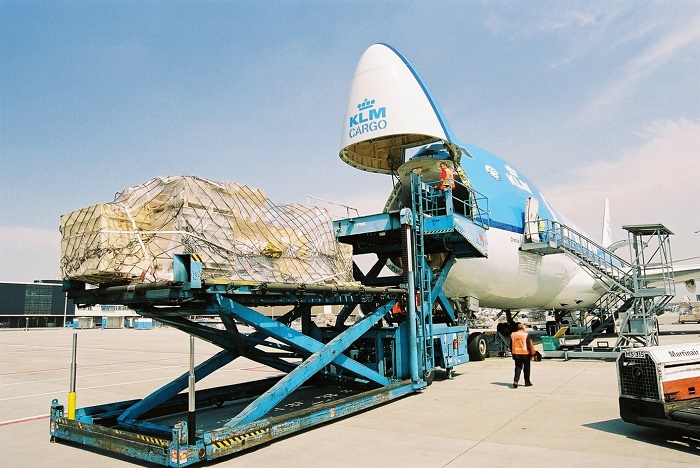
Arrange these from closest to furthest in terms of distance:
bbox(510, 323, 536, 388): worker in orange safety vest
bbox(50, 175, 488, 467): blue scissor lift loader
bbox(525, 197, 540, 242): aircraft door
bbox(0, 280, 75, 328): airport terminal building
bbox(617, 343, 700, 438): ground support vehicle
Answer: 1. bbox(50, 175, 488, 467): blue scissor lift loader
2. bbox(617, 343, 700, 438): ground support vehicle
3. bbox(510, 323, 536, 388): worker in orange safety vest
4. bbox(525, 197, 540, 242): aircraft door
5. bbox(0, 280, 75, 328): airport terminal building

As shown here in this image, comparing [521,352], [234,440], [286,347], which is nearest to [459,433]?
[234,440]

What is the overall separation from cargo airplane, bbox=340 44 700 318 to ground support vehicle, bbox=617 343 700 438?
6.69 metres

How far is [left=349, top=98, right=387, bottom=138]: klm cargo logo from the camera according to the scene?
11984mm

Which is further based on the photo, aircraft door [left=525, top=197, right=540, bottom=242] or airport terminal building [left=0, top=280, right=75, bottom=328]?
airport terminal building [left=0, top=280, right=75, bottom=328]

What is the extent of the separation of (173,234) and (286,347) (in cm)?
509

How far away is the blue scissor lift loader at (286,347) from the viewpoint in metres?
6.73

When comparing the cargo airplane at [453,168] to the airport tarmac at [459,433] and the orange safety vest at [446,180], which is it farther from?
the airport tarmac at [459,433]

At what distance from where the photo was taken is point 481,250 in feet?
43.7

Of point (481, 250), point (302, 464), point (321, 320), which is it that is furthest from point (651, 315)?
point (321, 320)

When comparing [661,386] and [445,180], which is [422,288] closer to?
[445,180]

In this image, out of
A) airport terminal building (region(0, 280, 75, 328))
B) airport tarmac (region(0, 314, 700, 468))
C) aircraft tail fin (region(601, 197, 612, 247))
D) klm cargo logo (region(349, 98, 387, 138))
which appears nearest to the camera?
airport tarmac (region(0, 314, 700, 468))

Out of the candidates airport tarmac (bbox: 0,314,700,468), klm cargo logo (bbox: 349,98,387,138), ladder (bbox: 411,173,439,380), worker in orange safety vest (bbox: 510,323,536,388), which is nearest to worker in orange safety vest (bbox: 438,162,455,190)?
ladder (bbox: 411,173,439,380)

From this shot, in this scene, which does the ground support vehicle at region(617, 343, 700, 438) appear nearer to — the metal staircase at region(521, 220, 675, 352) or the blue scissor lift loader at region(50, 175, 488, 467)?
the blue scissor lift loader at region(50, 175, 488, 467)

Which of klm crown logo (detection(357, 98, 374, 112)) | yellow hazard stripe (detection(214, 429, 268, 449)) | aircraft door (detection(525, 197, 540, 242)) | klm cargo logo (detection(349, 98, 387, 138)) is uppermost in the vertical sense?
klm crown logo (detection(357, 98, 374, 112))
